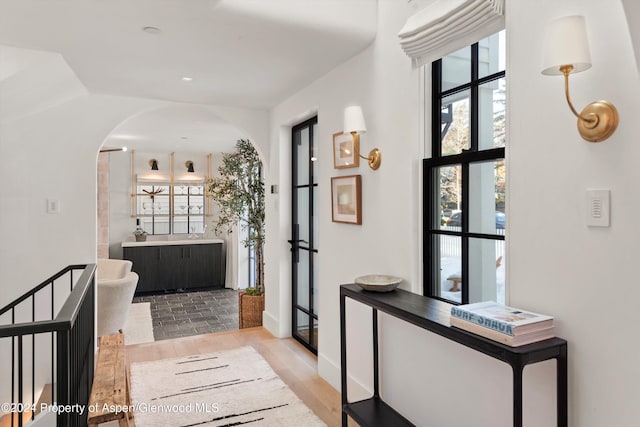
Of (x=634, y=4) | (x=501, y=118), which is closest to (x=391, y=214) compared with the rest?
(x=501, y=118)

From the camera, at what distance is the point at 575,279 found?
1.44m

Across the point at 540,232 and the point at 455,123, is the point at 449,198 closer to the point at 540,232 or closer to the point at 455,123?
the point at 455,123

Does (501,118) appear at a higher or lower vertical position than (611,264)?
higher

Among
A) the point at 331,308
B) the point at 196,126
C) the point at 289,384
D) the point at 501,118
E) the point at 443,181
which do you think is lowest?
the point at 289,384

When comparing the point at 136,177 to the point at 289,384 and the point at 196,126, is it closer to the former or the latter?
the point at 196,126

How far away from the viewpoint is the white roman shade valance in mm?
1753

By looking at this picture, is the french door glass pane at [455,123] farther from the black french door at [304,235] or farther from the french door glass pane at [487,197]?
the black french door at [304,235]

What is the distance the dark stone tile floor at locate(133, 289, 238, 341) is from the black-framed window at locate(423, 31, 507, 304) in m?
3.75

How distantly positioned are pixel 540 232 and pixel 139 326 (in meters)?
5.15

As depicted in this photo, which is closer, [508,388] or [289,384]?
[508,388]

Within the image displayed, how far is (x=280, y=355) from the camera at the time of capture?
3.69m

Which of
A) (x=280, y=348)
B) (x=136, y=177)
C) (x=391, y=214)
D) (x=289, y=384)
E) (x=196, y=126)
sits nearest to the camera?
(x=391, y=214)

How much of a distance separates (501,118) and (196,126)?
4444 millimetres

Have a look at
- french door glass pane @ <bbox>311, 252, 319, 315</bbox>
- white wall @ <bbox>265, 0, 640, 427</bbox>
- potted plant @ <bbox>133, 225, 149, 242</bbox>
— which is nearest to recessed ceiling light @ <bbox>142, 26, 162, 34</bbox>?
white wall @ <bbox>265, 0, 640, 427</bbox>
